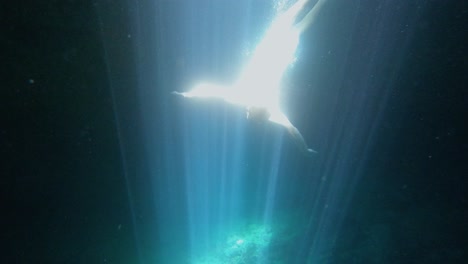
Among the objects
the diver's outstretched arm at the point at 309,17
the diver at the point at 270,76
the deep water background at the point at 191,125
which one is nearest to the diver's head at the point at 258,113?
the diver at the point at 270,76

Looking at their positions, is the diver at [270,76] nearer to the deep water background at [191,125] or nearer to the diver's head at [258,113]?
the diver's head at [258,113]

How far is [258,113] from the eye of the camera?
239 inches

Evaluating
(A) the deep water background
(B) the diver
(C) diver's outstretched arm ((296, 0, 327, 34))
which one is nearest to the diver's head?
(B) the diver

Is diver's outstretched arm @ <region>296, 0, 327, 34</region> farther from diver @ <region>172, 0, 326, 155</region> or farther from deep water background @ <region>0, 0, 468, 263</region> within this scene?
deep water background @ <region>0, 0, 468, 263</region>

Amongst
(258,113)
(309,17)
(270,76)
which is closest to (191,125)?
(270,76)

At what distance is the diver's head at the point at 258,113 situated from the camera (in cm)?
599

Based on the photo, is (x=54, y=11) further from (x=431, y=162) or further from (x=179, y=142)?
(x=431, y=162)

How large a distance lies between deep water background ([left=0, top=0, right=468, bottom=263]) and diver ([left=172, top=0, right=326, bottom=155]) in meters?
0.72

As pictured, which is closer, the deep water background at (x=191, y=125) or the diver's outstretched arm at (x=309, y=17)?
the deep water background at (x=191, y=125)

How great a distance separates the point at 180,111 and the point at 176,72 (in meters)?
1.18

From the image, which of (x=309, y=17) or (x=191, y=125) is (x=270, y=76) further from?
(x=191, y=125)

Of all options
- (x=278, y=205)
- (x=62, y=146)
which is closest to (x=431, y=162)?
(x=278, y=205)

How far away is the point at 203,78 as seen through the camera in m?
8.90

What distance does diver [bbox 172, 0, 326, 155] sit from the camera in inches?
239
